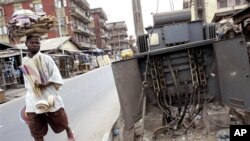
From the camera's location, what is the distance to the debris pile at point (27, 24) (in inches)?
164

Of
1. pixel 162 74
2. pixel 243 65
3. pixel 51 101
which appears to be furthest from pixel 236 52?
pixel 51 101

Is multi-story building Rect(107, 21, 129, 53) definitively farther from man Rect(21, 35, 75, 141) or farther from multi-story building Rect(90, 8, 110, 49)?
man Rect(21, 35, 75, 141)

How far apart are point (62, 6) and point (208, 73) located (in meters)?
53.9

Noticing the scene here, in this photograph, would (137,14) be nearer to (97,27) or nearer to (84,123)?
(84,123)

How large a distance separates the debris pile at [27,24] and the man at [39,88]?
0.11m

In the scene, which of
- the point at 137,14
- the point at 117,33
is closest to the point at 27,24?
the point at 137,14

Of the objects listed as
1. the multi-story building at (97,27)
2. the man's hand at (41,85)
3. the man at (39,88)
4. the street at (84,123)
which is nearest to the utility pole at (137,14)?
the street at (84,123)

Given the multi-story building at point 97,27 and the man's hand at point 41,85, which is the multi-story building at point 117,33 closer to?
the multi-story building at point 97,27

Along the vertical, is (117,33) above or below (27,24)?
above

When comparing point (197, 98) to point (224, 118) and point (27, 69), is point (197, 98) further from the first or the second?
point (27, 69)

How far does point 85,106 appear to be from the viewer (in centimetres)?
1046

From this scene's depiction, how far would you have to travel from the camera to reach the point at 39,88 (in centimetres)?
411

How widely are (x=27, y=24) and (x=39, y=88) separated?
913 mm

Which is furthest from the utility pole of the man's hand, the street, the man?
the man's hand
